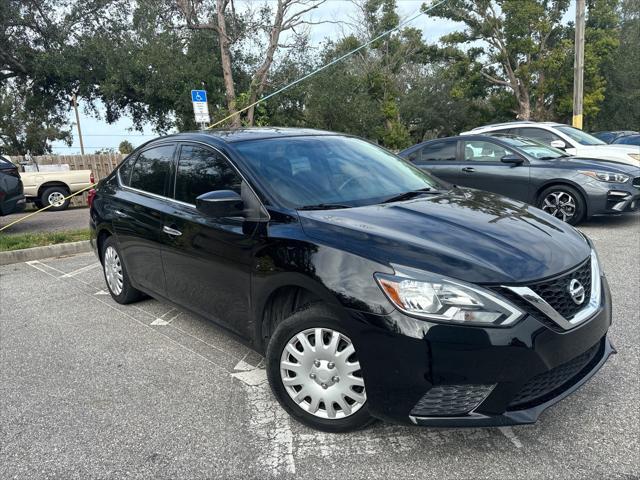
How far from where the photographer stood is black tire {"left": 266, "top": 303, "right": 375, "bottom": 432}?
2.50 m

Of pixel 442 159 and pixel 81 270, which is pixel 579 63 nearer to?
pixel 442 159

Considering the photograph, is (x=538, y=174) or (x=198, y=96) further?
(x=198, y=96)

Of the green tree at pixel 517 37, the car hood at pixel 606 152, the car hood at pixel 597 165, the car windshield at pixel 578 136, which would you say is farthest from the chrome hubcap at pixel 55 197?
the green tree at pixel 517 37

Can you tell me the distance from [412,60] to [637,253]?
31.0 metres

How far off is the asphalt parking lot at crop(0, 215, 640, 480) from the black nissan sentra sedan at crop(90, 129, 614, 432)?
0.25 metres

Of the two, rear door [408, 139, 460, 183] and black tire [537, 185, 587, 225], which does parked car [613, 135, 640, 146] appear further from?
black tire [537, 185, 587, 225]

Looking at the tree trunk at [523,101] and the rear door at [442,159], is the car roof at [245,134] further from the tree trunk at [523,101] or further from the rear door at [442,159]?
the tree trunk at [523,101]

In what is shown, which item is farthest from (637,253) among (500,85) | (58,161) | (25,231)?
(500,85)

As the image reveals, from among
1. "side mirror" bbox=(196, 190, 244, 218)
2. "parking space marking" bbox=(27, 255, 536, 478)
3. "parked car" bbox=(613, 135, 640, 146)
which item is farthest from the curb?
"parked car" bbox=(613, 135, 640, 146)

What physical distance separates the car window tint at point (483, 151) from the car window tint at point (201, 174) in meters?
5.96

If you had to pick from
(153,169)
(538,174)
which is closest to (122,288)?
(153,169)

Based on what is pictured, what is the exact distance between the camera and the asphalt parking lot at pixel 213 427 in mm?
2396

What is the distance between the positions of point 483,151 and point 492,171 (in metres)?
0.44

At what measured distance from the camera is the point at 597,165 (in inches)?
300
